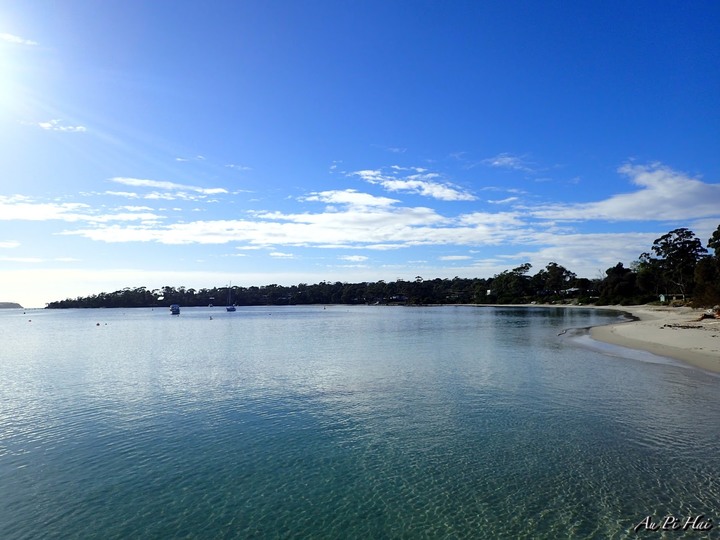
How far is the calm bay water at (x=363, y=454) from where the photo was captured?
9477 millimetres

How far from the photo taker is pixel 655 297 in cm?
11969

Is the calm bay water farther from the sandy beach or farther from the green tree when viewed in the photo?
the green tree

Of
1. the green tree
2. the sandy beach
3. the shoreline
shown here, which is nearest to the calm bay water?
the shoreline

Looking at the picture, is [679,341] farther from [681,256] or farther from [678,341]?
[681,256]

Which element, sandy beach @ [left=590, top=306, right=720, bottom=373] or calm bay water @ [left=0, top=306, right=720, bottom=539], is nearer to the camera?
calm bay water @ [left=0, top=306, right=720, bottom=539]

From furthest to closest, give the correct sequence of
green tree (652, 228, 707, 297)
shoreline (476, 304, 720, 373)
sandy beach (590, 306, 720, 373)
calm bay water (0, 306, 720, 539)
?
1. green tree (652, 228, 707, 297)
2. sandy beach (590, 306, 720, 373)
3. shoreline (476, 304, 720, 373)
4. calm bay water (0, 306, 720, 539)

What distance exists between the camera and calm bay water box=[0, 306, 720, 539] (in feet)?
31.1

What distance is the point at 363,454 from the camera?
43.5 feet

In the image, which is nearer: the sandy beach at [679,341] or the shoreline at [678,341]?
the shoreline at [678,341]

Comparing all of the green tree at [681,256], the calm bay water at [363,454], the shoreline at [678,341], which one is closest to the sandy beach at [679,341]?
the shoreline at [678,341]

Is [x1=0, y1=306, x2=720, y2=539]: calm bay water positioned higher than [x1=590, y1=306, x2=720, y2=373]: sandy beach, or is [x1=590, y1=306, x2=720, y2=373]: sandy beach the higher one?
[x1=590, y1=306, x2=720, y2=373]: sandy beach

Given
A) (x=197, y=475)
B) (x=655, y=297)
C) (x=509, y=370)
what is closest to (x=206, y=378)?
(x=197, y=475)

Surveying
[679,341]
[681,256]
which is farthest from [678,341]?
[681,256]

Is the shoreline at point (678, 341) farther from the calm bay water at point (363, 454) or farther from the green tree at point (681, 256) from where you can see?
the green tree at point (681, 256)
